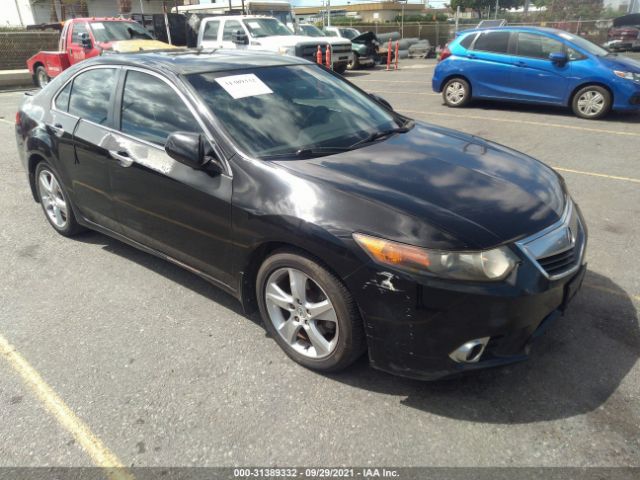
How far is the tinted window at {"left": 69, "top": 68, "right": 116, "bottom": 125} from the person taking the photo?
12.4ft

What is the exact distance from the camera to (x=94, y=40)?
1330 centimetres

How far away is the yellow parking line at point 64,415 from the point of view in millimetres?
2267

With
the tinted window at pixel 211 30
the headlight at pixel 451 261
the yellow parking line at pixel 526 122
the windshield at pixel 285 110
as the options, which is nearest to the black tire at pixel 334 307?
the headlight at pixel 451 261

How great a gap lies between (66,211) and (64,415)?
2397mm

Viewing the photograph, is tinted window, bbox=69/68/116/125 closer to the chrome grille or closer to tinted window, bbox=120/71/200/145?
tinted window, bbox=120/71/200/145

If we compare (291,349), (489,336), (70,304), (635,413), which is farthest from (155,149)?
(635,413)

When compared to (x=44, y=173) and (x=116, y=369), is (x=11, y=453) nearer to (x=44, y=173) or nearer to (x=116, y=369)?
(x=116, y=369)

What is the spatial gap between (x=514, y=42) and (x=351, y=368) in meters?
8.95

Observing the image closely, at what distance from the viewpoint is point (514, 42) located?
971 cm

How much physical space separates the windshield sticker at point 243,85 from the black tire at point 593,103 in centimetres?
792

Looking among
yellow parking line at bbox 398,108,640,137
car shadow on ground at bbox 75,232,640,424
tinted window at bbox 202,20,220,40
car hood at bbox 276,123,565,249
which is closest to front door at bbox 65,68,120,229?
car shadow on ground at bbox 75,232,640,424

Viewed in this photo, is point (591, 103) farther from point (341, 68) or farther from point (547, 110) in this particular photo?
point (341, 68)

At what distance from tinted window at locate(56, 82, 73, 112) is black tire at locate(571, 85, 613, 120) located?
28.3 feet

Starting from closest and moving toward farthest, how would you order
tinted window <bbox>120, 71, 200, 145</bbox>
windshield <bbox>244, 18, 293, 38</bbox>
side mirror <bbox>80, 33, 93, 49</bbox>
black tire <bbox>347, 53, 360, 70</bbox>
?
1. tinted window <bbox>120, 71, 200, 145</bbox>
2. side mirror <bbox>80, 33, 93, 49</bbox>
3. windshield <bbox>244, 18, 293, 38</bbox>
4. black tire <bbox>347, 53, 360, 70</bbox>
